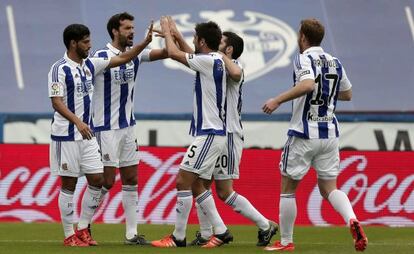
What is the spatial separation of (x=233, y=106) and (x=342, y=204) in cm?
180

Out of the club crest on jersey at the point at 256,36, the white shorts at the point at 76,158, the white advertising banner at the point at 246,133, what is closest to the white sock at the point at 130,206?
the white shorts at the point at 76,158

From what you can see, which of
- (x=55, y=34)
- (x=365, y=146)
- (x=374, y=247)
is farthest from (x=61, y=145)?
(x=55, y=34)

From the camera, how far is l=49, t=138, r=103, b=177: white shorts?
1138cm

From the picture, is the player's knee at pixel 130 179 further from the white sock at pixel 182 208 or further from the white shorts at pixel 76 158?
the white sock at pixel 182 208

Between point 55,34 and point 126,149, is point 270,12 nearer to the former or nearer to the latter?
point 55,34

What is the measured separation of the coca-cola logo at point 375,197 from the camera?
15289mm

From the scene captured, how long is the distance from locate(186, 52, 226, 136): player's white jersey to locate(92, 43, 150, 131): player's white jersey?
1094 millimetres

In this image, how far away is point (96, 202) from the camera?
1177 cm

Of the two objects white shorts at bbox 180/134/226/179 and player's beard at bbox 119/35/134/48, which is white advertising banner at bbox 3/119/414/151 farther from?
white shorts at bbox 180/134/226/179

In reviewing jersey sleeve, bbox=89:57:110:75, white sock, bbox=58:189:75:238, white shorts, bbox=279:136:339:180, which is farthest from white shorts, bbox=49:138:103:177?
white shorts, bbox=279:136:339:180

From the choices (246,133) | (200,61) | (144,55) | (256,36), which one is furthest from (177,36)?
(256,36)

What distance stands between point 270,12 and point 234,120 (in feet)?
38.7

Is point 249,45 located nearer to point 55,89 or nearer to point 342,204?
point 55,89

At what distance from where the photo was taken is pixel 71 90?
11.3 metres
